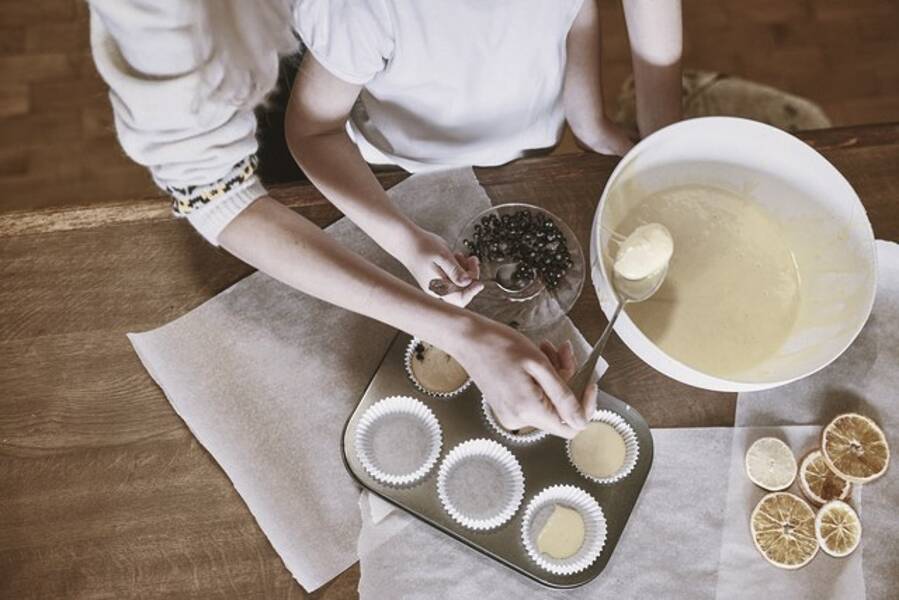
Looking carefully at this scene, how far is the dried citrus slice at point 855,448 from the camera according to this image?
962 mm

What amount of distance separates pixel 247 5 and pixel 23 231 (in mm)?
577

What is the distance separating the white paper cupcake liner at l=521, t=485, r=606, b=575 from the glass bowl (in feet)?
0.74

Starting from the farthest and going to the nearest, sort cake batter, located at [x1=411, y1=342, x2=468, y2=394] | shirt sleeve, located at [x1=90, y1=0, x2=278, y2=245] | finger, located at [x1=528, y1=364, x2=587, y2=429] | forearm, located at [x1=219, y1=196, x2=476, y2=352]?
cake batter, located at [x1=411, y1=342, x2=468, y2=394] < forearm, located at [x1=219, y1=196, x2=476, y2=352] < finger, located at [x1=528, y1=364, x2=587, y2=429] < shirt sleeve, located at [x1=90, y1=0, x2=278, y2=245]

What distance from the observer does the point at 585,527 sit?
969mm

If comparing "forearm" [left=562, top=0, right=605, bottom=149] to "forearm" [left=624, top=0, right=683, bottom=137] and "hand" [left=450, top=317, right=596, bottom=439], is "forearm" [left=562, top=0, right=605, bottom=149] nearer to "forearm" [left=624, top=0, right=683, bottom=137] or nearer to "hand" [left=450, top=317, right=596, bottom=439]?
"forearm" [left=624, top=0, right=683, bottom=137]

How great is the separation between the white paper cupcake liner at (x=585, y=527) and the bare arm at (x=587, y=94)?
1.68 ft

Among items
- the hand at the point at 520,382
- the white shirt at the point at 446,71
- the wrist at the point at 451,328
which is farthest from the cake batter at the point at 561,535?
the white shirt at the point at 446,71

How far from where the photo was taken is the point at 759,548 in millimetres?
948

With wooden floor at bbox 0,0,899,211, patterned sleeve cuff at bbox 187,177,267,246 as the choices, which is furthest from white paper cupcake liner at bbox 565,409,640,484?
wooden floor at bbox 0,0,899,211

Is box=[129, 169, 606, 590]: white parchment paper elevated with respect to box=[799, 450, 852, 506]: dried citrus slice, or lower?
elevated

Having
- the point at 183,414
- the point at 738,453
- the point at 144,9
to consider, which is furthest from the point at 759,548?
the point at 144,9

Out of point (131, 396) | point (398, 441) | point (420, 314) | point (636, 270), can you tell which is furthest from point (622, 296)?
point (131, 396)

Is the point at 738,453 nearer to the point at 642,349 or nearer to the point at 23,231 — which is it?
the point at 642,349

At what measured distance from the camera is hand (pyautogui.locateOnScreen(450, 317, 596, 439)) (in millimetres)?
819
